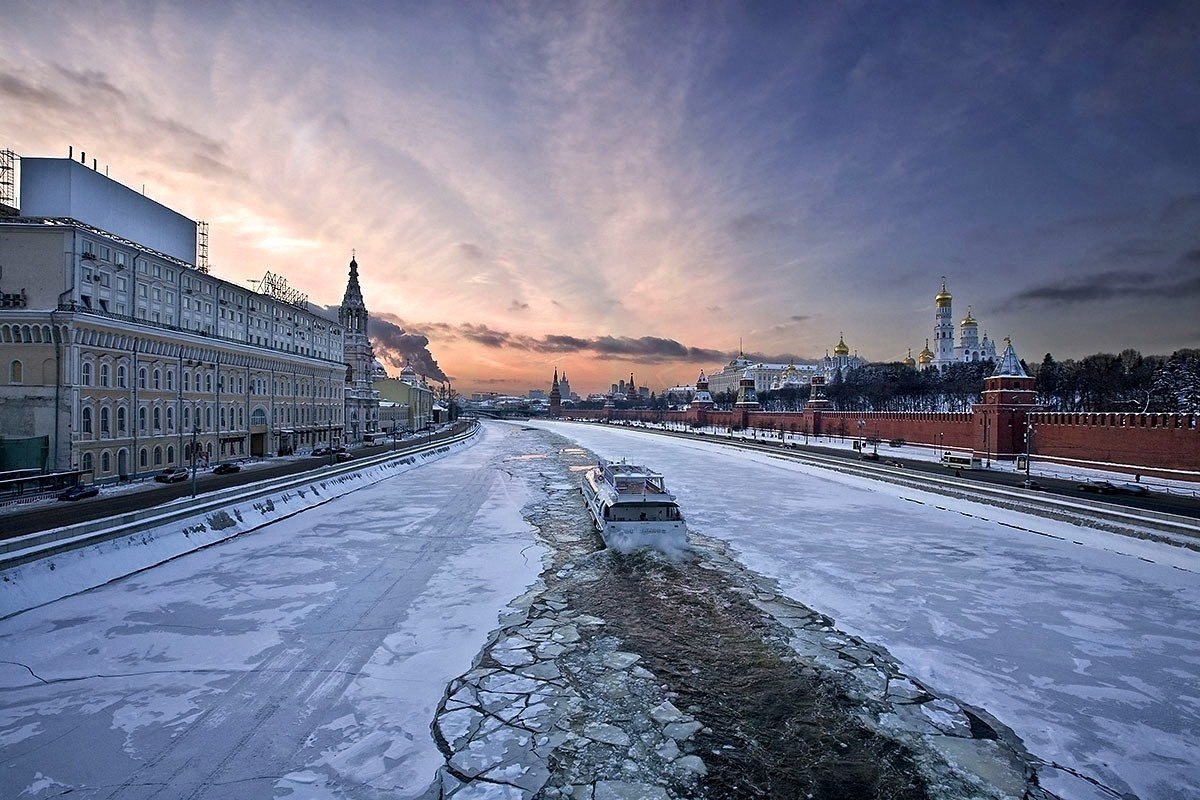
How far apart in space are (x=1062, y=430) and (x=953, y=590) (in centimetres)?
3398

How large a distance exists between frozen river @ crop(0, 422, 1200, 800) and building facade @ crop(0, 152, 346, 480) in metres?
15.6

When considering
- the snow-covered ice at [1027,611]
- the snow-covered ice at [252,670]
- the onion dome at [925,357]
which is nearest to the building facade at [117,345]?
the snow-covered ice at [252,670]

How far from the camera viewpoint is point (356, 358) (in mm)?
70875

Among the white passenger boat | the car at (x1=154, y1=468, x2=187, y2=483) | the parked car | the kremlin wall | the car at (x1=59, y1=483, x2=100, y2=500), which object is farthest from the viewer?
the kremlin wall

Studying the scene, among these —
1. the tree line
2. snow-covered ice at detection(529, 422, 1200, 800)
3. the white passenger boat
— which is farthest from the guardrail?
the tree line

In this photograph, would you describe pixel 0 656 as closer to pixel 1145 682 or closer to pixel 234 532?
pixel 234 532

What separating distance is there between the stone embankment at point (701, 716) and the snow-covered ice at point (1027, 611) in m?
0.90

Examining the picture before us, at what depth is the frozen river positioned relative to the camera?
23.0ft

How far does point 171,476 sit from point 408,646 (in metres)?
27.1

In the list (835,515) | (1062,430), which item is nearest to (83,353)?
(835,515)

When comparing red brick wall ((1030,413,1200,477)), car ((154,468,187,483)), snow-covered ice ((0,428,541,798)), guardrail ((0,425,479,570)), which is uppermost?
red brick wall ((1030,413,1200,477))

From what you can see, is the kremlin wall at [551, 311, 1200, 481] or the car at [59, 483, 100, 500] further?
the kremlin wall at [551, 311, 1200, 481]

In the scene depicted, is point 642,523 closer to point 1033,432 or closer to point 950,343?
point 1033,432

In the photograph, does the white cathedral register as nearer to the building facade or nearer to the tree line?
the tree line
